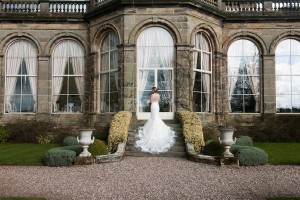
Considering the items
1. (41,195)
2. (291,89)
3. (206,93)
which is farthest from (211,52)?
(41,195)

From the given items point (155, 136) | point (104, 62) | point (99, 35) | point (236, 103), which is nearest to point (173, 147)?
point (155, 136)

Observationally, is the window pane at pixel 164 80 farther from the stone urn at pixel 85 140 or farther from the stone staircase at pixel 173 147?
the stone urn at pixel 85 140

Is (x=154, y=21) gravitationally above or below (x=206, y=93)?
above

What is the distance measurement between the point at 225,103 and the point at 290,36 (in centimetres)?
480

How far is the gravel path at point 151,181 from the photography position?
7.00 meters

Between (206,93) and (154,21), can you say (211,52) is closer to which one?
Result: (206,93)

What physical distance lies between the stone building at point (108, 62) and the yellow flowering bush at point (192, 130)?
288cm

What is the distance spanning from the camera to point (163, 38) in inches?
637

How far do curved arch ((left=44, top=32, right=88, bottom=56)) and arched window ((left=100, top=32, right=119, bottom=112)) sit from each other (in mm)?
1207

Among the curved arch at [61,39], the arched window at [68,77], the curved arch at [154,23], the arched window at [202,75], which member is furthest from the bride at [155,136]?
the curved arch at [61,39]

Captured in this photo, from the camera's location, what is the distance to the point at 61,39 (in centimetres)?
1850

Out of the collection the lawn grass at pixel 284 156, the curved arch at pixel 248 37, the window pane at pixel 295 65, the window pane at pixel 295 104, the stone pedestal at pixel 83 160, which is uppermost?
the curved arch at pixel 248 37

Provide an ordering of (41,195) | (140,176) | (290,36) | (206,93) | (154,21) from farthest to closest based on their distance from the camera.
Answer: (290,36) → (206,93) → (154,21) → (140,176) → (41,195)

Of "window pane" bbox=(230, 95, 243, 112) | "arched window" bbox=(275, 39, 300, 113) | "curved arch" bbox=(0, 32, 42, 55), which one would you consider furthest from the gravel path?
"curved arch" bbox=(0, 32, 42, 55)
